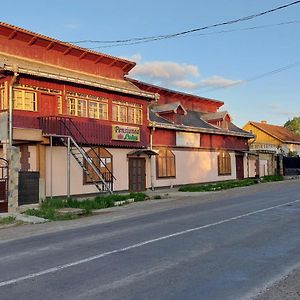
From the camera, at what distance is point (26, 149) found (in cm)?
2083

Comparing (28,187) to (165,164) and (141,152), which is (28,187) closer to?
(141,152)

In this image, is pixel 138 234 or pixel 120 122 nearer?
pixel 138 234

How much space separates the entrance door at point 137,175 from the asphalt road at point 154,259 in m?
13.7

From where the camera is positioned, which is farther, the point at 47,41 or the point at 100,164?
the point at 100,164

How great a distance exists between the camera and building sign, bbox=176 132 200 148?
101ft

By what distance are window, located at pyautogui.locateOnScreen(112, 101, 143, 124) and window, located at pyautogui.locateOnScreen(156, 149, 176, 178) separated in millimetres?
3105

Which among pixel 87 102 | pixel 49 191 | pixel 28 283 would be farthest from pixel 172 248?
pixel 87 102

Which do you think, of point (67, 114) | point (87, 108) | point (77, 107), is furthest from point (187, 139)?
point (67, 114)

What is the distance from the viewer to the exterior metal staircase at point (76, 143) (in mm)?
21094

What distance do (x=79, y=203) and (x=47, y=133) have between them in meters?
4.38

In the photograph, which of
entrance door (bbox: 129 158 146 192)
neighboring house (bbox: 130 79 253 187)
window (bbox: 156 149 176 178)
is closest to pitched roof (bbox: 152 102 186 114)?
neighboring house (bbox: 130 79 253 187)

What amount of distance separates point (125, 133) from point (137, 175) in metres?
2.92

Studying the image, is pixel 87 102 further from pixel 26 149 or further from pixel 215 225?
pixel 215 225

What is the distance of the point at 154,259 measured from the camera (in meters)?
7.62
